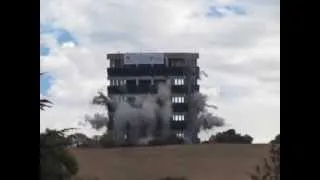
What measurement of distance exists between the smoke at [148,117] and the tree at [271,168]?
15 centimetres

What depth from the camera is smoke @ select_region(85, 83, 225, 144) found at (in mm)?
1126

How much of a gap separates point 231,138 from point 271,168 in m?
0.13

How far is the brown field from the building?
0.06 meters

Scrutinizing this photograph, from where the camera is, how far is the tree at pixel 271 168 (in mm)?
1042

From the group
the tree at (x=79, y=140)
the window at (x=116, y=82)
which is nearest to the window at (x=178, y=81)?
the window at (x=116, y=82)

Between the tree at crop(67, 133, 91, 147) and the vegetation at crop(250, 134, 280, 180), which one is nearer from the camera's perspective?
the vegetation at crop(250, 134, 280, 180)

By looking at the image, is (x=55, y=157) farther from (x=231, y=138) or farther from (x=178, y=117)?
(x=231, y=138)

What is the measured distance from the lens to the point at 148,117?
113 cm

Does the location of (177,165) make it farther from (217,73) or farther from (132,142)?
(217,73)

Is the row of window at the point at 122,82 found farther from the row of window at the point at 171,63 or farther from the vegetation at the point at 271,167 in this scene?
the vegetation at the point at 271,167

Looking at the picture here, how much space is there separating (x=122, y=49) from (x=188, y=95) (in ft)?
0.65

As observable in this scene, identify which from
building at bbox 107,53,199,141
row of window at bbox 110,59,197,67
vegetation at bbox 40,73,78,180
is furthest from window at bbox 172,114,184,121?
vegetation at bbox 40,73,78,180

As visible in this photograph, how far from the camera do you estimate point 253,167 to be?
3.72ft

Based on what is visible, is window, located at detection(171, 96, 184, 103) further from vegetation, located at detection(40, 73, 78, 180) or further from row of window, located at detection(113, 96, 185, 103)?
vegetation, located at detection(40, 73, 78, 180)
